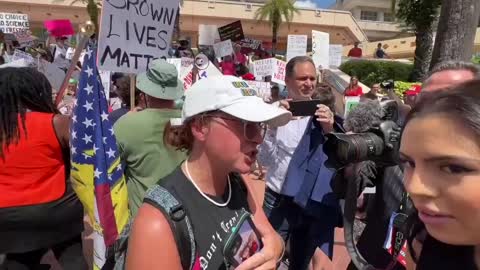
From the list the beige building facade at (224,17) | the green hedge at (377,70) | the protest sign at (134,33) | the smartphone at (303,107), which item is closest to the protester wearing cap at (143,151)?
the protest sign at (134,33)

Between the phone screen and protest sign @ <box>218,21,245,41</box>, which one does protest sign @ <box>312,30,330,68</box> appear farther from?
the phone screen

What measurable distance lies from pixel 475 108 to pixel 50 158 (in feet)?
7.52

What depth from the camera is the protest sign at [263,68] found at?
9.38 m

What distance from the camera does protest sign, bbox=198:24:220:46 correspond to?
10402 mm

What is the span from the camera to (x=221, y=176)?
1.62m

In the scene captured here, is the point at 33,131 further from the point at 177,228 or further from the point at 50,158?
the point at 177,228

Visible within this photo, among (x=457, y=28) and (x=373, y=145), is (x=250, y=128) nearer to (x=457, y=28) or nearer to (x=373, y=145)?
(x=373, y=145)

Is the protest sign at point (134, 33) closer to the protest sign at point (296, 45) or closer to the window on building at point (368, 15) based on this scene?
the protest sign at point (296, 45)

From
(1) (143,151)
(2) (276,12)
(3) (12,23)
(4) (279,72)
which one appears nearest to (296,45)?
(4) (279,72)

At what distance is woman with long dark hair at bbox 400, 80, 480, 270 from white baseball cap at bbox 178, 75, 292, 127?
646 millimetres

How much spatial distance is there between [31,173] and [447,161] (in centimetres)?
227

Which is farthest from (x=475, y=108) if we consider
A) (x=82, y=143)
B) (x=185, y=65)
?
(x=185, y=65)

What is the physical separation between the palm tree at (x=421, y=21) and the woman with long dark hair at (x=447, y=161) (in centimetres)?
1417

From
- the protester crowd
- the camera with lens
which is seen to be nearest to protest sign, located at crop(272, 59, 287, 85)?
the protester crowd
